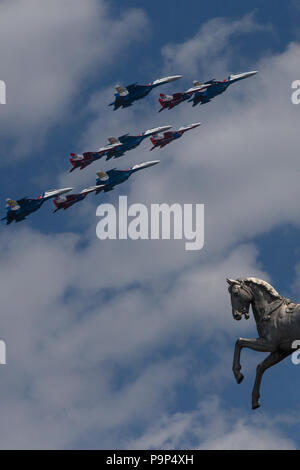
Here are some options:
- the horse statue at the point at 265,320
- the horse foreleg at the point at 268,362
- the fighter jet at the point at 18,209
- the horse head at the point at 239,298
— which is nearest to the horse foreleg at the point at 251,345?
the horse statue at the point at 265,320

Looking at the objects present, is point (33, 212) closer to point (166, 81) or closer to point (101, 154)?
point (101, 154)

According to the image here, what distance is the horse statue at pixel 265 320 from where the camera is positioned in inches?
2186

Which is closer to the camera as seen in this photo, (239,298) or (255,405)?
(255,405)

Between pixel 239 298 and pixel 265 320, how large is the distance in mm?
1638

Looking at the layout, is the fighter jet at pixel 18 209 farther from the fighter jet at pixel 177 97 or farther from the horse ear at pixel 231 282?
the horse ear at pixel 231 282

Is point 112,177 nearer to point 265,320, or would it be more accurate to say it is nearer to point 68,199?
point 68,199

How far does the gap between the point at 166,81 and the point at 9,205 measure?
27649 mm

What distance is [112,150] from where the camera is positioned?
156 metres

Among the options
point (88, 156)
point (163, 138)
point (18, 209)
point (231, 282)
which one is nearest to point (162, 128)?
point (163, 138)

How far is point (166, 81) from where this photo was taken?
15762 cm

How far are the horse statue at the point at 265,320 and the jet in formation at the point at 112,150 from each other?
100 meters

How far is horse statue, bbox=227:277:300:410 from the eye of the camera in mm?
55531
